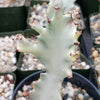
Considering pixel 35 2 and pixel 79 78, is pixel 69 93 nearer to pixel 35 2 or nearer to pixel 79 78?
pixel 79 78

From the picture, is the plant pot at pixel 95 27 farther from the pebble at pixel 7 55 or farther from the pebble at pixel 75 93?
the pebble at pixel 7 55

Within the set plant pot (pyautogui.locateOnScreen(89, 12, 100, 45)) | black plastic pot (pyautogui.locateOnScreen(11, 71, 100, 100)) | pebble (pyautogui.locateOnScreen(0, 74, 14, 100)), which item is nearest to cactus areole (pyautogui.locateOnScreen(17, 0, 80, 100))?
black plastic pot (pyautogui.locateOnScreen(11, 71, 100, 100))

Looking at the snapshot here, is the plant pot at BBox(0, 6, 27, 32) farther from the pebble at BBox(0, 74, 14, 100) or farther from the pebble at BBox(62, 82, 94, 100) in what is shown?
the pebble at BBox(62, 82, 94, 100)

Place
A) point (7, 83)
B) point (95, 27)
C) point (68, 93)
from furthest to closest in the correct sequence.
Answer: point (95, 27) → point (7, 83) → point (68, 93)

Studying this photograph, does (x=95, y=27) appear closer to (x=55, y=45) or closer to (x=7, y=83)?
(x=7, y=83)

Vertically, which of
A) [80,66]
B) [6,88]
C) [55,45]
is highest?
[55,45]

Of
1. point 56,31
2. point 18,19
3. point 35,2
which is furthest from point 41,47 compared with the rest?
point 35,2

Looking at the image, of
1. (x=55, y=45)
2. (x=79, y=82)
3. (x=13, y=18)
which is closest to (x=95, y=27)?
(x=79, y=82)
